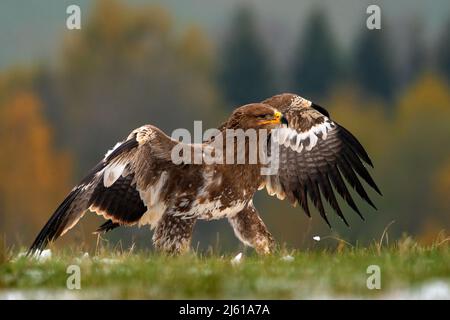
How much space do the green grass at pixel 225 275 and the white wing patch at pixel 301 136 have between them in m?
1.96

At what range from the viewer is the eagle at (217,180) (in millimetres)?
8578

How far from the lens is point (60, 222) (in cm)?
847

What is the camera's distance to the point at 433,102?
152 feet

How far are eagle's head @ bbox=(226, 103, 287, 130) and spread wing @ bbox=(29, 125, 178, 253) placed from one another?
2.74 ft

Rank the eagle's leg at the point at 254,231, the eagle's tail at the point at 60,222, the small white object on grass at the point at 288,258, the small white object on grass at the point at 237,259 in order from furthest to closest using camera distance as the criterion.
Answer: the eagle's leg at the point at 254,231
the eagle's tail at the point at 60,222
the small white object on grass at the point at 288,258
the small white object on grass at the point at 237,259

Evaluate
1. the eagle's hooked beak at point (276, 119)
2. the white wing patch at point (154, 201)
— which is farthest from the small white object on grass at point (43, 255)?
the eagle's hooked beak at point (276, 119)

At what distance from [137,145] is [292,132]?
7.55ft

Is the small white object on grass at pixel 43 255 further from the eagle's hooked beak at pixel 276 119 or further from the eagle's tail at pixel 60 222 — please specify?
the eagle's hooked beak at pixel 276 119

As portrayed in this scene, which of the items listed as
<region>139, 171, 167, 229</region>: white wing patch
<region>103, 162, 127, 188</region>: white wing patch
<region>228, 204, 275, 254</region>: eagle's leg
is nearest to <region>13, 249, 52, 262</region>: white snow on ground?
<region>103, 162, 127, 188</region>: white wing patch

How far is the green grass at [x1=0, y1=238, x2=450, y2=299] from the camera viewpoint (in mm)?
7121

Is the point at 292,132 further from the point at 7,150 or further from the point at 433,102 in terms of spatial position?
the point at 433,102

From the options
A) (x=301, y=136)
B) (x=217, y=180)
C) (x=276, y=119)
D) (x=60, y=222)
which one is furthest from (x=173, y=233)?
(x=301, y=136)

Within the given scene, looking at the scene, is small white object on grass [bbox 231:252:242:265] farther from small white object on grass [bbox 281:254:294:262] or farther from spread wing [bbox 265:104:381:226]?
spread wing [bbox 265:104:381:226]
